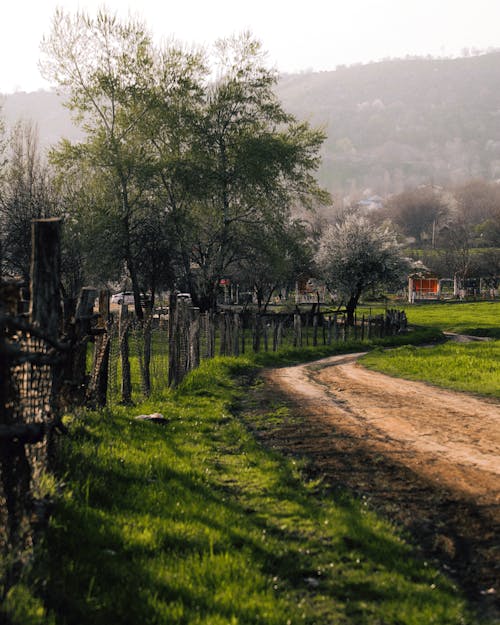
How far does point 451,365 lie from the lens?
21.5 metres

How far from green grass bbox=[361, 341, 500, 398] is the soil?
1.29m

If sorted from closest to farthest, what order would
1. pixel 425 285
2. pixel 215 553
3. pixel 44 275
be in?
pixel 44 275 → pixel 215 553 → pixel 425 285

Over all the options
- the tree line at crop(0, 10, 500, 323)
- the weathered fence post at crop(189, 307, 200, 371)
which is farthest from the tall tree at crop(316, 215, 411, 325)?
the weathered fence post at crop(189, 307, 200, 371)

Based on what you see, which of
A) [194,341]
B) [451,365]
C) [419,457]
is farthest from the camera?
[451,365]

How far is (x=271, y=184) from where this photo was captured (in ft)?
142

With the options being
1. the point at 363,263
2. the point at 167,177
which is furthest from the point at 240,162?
the point at 363,263

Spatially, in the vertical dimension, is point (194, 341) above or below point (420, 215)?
below

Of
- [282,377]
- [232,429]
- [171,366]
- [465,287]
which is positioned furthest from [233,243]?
[465,287]

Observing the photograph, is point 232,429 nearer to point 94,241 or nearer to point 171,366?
point 171,366

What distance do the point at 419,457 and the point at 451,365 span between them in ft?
43.1

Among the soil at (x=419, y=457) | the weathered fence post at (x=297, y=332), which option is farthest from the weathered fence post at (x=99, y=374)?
the weathered fence post at (x=297, y=332)

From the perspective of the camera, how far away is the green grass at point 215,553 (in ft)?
15.0

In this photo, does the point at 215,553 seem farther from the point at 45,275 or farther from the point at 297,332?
the point at 297,332

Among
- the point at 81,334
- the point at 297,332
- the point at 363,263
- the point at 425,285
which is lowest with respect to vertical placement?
the point at 297,332
